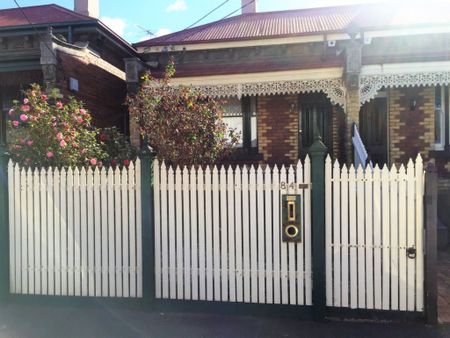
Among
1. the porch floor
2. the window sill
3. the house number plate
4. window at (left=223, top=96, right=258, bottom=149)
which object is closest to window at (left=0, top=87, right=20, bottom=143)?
window at (left=223, top=96, right=258, bottom=149)

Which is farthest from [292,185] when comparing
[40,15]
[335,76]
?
[40,15]

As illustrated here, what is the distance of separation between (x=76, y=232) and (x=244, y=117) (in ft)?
19.4

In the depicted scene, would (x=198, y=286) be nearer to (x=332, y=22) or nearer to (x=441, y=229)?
(x=441, y=229)

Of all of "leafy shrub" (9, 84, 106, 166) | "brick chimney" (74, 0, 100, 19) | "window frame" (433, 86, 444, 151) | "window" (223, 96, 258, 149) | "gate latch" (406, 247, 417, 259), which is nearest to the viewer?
"gate latch" (406, 247, 417, 259)

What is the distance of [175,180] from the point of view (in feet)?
14.1

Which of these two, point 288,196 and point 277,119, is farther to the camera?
point 277,119

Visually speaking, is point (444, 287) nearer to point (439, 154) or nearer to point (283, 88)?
point (439, 154)

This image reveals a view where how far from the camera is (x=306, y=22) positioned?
38.0ft

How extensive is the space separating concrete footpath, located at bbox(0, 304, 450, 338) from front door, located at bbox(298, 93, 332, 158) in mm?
5835

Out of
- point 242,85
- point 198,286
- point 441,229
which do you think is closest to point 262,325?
point 198,286

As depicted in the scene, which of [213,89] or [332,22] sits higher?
[332,22]

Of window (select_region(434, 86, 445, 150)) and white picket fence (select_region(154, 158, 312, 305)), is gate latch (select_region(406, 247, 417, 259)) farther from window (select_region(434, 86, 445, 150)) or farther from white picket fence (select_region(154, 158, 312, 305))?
window (select_region(434, 86, 445, 150))

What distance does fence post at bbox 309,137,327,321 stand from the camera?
3.95 metres

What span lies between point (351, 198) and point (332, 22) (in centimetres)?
853
